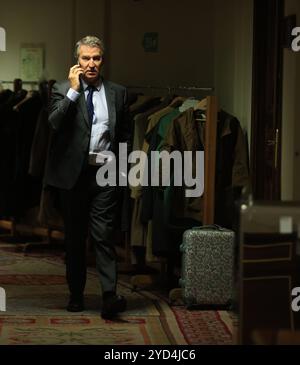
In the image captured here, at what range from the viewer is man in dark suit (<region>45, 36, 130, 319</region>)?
4320mm

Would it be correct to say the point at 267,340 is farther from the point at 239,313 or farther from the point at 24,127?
the point at 24,127

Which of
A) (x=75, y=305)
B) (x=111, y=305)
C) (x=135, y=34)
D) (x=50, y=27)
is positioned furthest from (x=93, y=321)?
(x=50, y=27)

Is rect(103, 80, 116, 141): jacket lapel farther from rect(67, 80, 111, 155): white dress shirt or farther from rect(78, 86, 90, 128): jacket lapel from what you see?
rect(78, 86, 90, 128): jacket lapel

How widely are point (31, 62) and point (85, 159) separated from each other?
3.52 m

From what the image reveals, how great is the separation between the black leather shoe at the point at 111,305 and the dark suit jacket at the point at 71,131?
1.99 ft

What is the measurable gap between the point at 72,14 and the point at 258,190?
2996mm

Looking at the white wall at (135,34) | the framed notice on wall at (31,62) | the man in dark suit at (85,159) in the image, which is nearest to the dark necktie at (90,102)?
the man in dark suit at (85,159)

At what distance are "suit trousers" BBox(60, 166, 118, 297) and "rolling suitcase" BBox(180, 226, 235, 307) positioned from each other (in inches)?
18.3

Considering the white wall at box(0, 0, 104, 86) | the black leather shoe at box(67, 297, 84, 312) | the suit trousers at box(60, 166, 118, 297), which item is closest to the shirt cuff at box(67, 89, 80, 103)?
the suit trousers at box(60, 166, 118, 297)

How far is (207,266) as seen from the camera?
459 cm

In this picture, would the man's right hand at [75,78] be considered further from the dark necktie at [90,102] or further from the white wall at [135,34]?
the white wall at [135,34]

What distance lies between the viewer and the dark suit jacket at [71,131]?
14.2 ft
